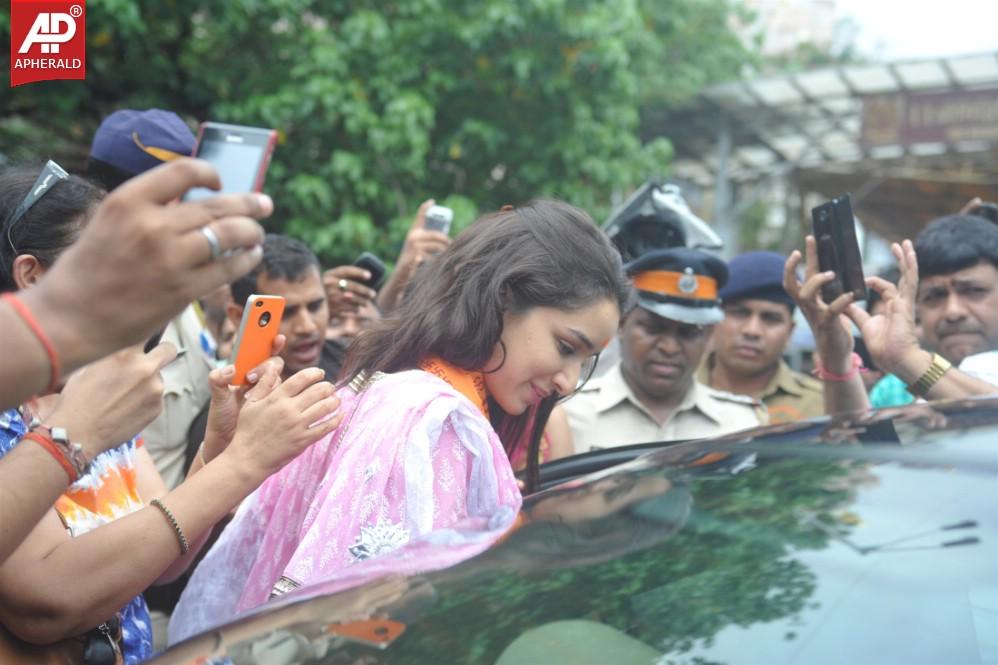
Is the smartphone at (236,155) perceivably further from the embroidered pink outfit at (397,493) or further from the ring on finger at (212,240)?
the embroidered pink outfit at (397,493)

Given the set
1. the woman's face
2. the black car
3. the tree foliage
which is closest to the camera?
the black car

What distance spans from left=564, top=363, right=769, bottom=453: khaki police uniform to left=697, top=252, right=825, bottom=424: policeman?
0.39 m

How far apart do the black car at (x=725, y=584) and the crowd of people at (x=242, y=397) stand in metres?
0.10

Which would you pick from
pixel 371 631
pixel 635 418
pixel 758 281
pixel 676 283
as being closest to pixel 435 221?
pixel 676 283

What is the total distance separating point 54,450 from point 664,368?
2468 millimetres

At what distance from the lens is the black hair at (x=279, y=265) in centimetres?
341

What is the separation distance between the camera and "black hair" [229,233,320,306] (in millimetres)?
3412

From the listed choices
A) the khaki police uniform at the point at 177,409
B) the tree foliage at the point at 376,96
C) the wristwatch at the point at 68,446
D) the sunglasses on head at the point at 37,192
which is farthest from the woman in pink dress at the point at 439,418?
the tree foliage at the point at 376,96

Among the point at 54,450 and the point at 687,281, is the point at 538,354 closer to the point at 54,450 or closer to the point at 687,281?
the point at 54,450

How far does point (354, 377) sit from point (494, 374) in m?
0.28

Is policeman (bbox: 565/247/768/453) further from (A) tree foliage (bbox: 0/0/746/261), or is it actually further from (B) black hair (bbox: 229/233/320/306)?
(A) tree foliage (bbox: 0/0/746/261)

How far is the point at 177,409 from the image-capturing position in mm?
3109

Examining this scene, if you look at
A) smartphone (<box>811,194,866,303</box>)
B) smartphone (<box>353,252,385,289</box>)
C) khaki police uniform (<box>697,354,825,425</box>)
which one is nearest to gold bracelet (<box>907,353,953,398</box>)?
smartphone (<box>811,194,866,303</box>)

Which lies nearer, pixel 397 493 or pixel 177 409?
pixel 397 493
